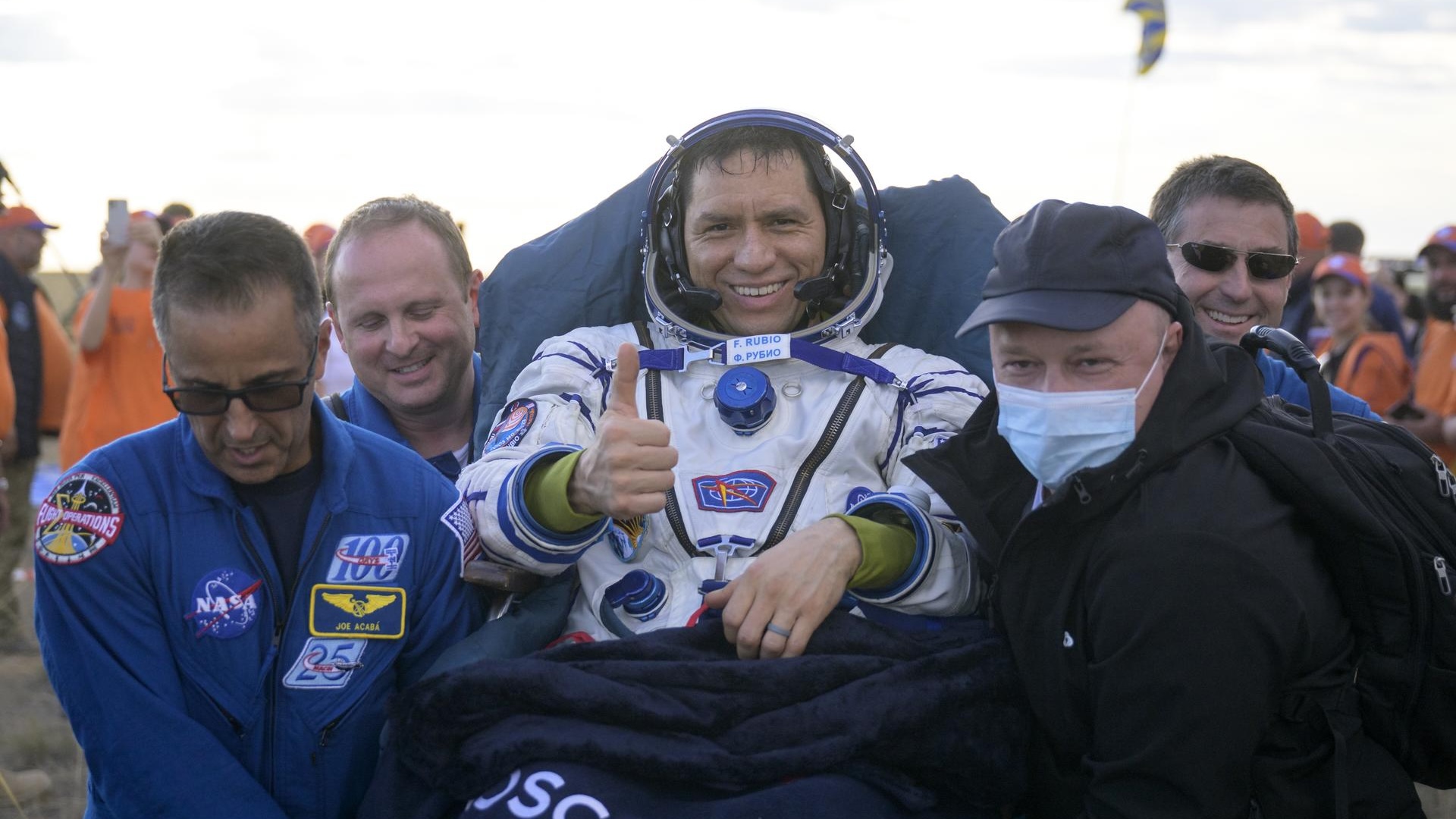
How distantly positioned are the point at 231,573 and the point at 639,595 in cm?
85

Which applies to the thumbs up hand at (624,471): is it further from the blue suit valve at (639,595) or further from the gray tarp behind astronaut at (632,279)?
the gray tarp behind astronaut at (632,279)

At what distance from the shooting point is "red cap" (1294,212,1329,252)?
311 inches

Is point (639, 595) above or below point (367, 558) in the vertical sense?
below

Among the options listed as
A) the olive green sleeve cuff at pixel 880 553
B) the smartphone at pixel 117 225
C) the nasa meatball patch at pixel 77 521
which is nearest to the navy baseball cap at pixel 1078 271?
the olive green sleeve cuff at pixel 880 553

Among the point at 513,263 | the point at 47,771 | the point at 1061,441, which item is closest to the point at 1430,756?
the point at 1061,441

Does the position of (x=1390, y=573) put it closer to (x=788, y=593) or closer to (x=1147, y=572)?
(x=1147, y=572)

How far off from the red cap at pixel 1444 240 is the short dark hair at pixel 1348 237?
1.59 meters

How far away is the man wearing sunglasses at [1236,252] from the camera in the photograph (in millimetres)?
3275

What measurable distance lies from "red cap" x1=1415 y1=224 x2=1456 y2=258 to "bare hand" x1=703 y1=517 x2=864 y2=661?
531 cm

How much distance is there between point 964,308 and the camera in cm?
340

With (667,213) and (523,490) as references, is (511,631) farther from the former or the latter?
(667,213)

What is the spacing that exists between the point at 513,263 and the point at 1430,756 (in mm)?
2507

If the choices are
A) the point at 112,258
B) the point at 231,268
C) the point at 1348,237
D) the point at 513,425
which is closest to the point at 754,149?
the point at 513,425

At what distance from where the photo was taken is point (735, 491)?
2932 mm
